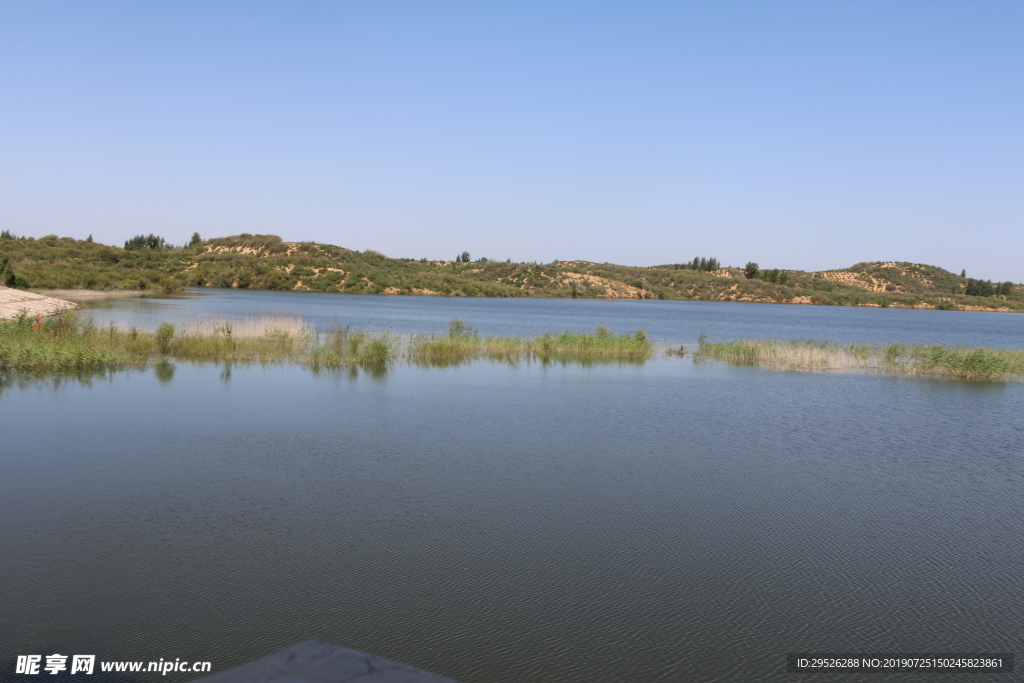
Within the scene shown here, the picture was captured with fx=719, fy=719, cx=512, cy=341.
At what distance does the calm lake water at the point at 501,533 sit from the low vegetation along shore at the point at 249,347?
2372mm

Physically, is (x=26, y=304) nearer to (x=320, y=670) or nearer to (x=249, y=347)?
(x=249, y=347)

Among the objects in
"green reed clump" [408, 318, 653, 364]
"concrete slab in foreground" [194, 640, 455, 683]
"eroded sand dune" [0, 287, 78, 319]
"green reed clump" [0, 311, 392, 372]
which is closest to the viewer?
"concrete slab in foreground" [194, 640, 455, 683]

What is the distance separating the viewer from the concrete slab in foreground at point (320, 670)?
7.80 feet

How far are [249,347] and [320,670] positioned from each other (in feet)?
63.8

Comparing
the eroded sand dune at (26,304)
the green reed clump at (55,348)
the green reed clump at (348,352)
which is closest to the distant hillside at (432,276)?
the eroded sand dune at (26,304)

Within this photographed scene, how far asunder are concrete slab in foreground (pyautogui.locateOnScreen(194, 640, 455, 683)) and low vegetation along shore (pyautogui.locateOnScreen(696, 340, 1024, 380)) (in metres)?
21.9

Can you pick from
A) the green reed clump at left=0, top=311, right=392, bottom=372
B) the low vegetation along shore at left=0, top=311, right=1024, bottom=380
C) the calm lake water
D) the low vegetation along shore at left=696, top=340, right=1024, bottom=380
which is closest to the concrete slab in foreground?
the calm lake water

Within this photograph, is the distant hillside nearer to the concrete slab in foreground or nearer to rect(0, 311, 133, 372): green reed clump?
rect(0, 311, 133, 372): green reed clump

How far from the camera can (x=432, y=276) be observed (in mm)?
92062

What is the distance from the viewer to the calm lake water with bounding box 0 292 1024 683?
17.3 ft

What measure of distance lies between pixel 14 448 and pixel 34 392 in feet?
15.6

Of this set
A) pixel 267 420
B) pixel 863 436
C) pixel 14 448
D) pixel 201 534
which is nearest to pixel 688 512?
pixel 201 534

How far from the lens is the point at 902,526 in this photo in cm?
820

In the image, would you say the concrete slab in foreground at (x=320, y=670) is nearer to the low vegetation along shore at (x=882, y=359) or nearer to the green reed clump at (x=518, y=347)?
the green reed clump at (x=518, y=347)
